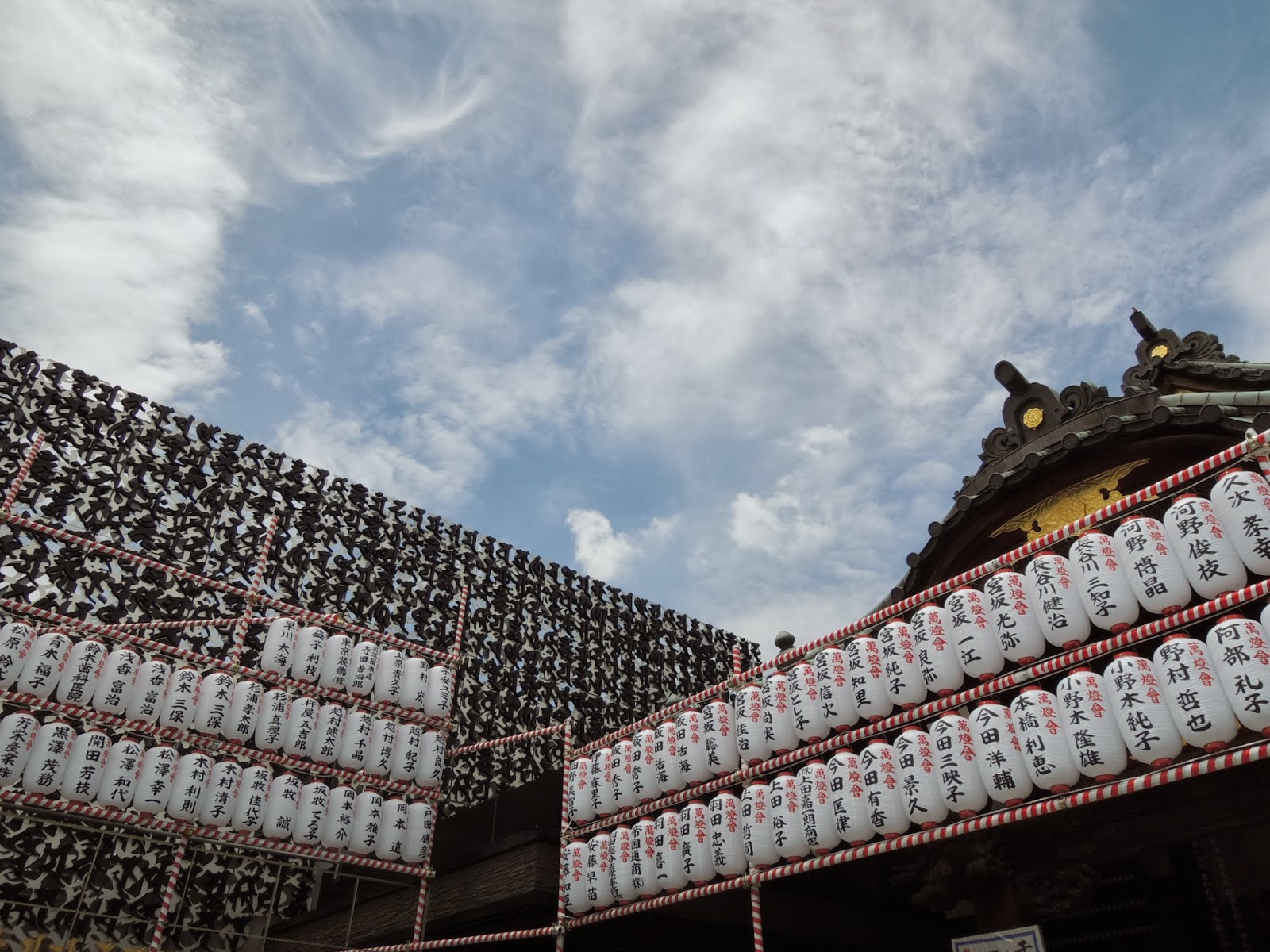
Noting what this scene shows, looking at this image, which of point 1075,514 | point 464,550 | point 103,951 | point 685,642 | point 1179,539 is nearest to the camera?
point 1179,539

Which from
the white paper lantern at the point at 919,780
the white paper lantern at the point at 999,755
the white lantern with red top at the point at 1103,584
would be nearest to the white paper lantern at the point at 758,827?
the white paper lantern at the point at 919,780

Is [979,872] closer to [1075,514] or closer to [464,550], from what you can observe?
[1075,514]

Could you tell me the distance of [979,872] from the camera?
8180mm

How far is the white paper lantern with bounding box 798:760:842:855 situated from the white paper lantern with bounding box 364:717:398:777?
5.78m

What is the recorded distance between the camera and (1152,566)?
626 centimetres

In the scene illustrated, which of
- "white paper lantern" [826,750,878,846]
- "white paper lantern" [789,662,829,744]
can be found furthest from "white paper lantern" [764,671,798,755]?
"white paper lantern" [826,750,878,846]

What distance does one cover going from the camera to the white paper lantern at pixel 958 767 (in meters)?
6.74

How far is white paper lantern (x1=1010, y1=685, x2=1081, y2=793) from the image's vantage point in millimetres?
6254

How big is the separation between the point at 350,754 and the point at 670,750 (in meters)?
4.34

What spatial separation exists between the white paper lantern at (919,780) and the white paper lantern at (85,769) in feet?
26.8

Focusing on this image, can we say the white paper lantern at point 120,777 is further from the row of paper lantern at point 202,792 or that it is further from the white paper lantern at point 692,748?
the white paper lantern at point 692,748

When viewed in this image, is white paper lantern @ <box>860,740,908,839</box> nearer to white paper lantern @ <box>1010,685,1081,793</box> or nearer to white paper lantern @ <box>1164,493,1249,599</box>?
white paper lantern @ <box>1010,685,1081,793</box>

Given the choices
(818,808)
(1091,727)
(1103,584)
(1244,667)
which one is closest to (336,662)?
(818,808)

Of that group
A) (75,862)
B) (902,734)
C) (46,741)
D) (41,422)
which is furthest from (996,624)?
(41,422)
